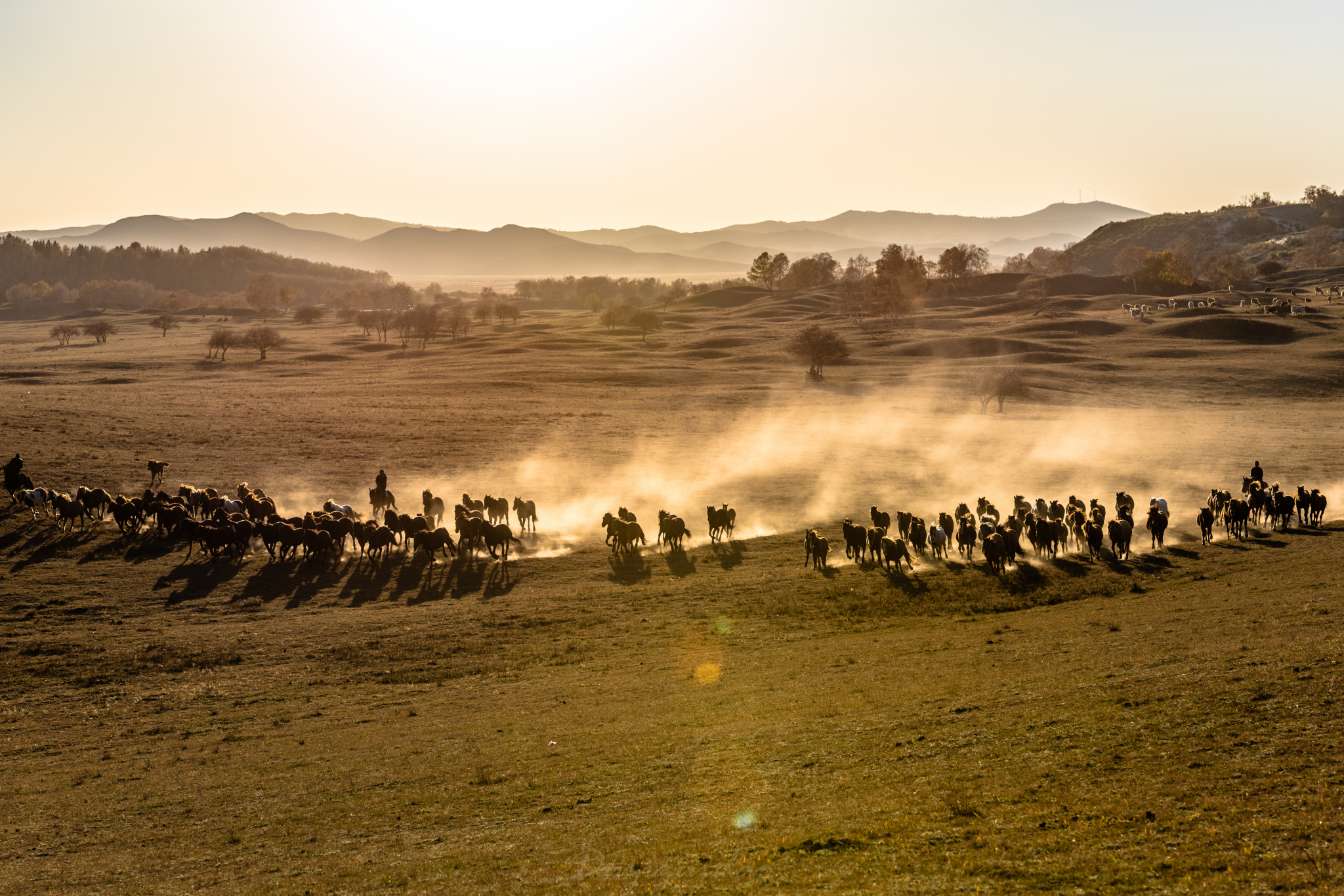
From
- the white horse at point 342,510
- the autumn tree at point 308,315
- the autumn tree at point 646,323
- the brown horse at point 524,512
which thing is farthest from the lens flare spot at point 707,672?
the autumn tree at point 308,315

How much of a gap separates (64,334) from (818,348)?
408ft

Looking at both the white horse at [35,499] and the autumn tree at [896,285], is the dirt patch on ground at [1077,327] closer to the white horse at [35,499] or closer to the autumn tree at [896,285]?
the autumn tree at [896,285]

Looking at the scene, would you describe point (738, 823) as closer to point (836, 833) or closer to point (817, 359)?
point (836, 833)

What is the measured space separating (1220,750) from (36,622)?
30.2 meters

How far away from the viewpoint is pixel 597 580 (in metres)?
29.8

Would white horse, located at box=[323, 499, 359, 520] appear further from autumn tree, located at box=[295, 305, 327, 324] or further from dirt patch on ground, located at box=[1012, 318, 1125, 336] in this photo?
autumn tree, located at box=[295, 305, 327, 324]

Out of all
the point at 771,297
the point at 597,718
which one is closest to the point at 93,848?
the point at 597,718

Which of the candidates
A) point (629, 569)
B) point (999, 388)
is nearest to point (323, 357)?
point (999, 388)

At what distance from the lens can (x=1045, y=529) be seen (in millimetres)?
29875

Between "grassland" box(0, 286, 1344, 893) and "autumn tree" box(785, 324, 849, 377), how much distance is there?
41.3 m

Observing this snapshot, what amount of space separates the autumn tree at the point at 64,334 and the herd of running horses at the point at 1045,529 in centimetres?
14370

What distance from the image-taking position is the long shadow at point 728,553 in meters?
31.2

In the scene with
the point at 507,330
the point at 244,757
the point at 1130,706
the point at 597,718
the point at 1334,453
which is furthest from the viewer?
the point at 507,330

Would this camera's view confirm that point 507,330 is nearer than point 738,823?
No
